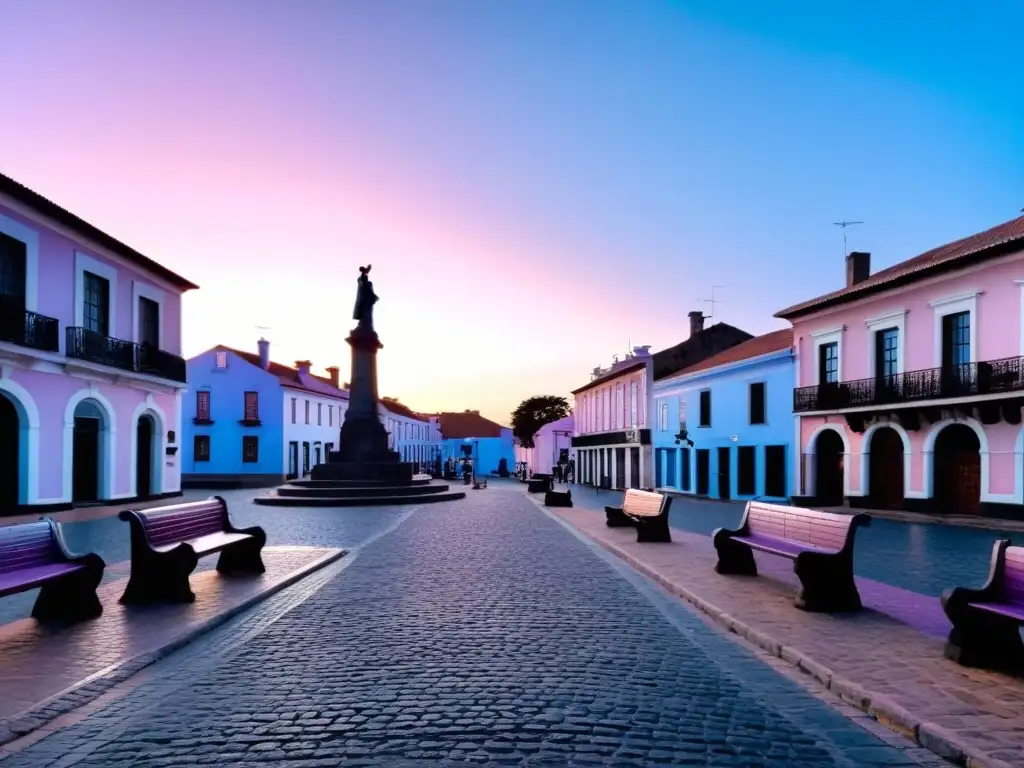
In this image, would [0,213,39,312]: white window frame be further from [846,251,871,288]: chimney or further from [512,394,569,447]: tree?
[512,394,569,447]: tree

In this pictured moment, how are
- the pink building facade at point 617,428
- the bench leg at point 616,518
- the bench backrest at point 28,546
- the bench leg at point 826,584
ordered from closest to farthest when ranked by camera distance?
the bench backrest at point 28,546, the bench leg at point 826,584, the bench leg at point 616,518, the pink building facade at point 617,428

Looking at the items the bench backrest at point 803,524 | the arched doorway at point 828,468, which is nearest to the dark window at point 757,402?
the arched doorway at point 828,468

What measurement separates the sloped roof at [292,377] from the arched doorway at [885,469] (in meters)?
32.7

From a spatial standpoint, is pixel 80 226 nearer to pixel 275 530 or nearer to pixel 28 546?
pixel 275 530

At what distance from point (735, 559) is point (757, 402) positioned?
73.3 feet

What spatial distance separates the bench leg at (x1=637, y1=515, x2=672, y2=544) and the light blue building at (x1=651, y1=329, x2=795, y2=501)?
17.2m

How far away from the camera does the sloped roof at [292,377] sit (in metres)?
45.8

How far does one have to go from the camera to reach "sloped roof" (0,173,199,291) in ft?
61.0

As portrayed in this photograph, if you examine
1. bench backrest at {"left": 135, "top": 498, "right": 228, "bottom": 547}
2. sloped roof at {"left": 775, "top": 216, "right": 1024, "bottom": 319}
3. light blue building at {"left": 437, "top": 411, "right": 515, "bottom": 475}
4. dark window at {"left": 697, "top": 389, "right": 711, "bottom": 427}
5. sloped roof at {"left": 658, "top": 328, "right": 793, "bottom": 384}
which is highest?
sloped roof at {"left": 775, "top": 216, "right": 1024, "bottom": 319}

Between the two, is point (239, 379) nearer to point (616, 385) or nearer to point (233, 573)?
point (616, 385)

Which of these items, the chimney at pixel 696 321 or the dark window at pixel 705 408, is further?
the chimney at pixel 696 321

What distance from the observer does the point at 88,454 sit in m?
23.3

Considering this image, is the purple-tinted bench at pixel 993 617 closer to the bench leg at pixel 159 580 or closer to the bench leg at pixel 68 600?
the bench leg at pixel 159 580

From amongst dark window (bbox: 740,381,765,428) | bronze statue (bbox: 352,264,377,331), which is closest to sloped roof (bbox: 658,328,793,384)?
dark window (bbox: 740,381,765,428)
